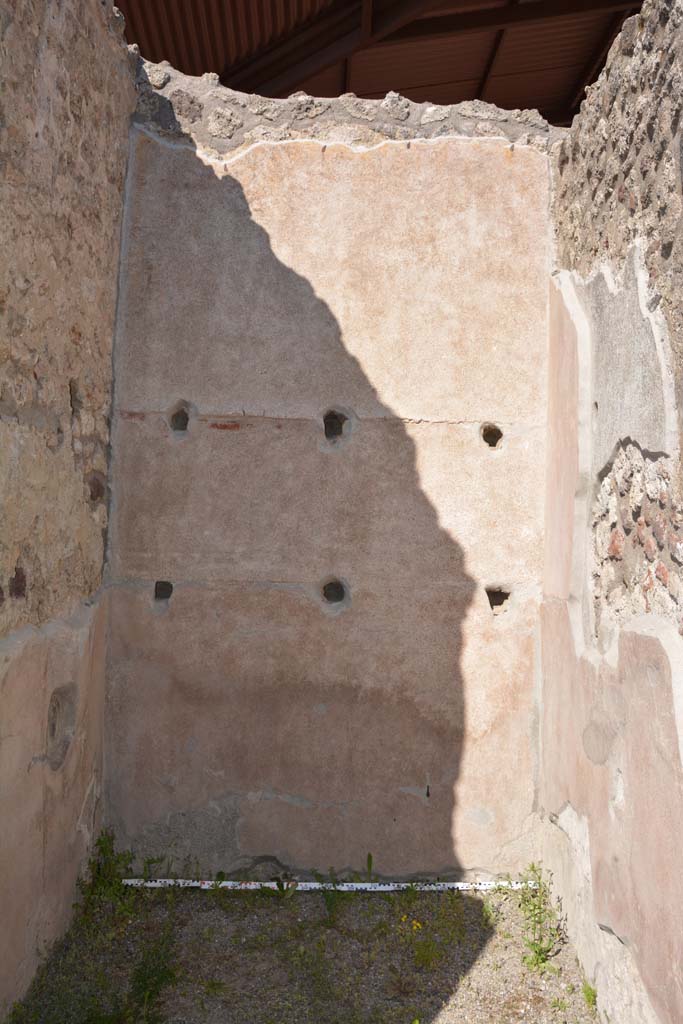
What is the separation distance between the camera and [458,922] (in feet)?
10.7

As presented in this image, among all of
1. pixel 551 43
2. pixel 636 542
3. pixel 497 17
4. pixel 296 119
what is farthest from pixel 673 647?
pixel 551 43

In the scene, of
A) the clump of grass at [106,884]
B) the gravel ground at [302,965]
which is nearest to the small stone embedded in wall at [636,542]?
the gravel ground at [302,965]

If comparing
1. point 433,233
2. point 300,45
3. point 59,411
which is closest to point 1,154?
point 59,411

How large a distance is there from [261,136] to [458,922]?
3.29 metres

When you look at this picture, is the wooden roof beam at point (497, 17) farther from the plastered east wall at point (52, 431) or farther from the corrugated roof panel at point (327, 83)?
the plastered east wall at point (52, 431)

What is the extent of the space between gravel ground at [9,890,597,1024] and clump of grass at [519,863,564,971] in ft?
0.09

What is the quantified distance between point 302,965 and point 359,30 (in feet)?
18.3

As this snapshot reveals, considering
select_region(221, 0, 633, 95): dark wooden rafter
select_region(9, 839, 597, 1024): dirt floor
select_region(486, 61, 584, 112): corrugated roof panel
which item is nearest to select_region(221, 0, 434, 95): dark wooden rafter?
select_region(221, 0, 633, 95): dark wooden rafter

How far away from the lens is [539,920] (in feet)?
10.5

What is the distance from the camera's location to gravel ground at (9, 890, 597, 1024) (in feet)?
8.89

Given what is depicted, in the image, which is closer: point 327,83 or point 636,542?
point 636,542

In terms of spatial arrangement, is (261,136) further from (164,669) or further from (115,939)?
(115,939)

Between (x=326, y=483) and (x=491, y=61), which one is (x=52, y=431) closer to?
(x=326, y=483)

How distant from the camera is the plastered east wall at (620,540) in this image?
2240 mm
